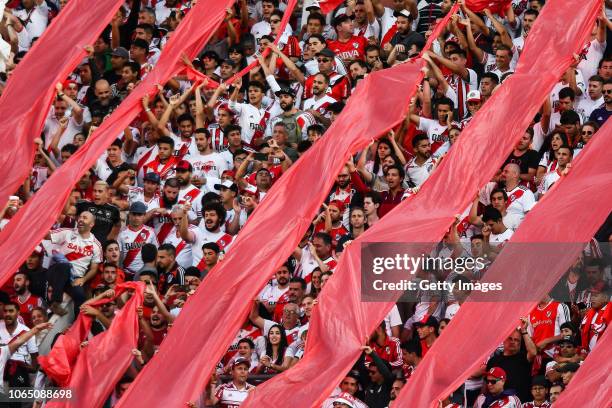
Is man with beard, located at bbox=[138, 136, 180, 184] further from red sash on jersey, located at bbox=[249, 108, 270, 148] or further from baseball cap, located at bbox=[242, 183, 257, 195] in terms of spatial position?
baseball cap, located at bbox=[242, 183, 257, 195]

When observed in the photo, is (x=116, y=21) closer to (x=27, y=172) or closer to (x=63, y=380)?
(x=27, y=172)

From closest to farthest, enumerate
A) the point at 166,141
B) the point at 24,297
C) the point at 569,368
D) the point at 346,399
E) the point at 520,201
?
the point at 569,368 → the point at 346,399 → the point at 520,201 → the point at 24,297 → the point at 166,141

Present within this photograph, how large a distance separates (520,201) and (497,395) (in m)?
2.21

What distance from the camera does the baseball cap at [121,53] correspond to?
22.1 m

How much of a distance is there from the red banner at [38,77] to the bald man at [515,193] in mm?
4872

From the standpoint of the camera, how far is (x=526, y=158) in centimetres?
1911

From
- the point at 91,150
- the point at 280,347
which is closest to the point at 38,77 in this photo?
the point at 91,150

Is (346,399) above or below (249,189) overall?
below

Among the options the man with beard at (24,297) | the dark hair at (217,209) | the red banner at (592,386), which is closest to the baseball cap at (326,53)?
the dark hair at (217,209)

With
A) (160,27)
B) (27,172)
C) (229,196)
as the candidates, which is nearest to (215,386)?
(229,196)

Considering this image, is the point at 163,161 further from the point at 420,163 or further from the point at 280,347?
the point at 280,347

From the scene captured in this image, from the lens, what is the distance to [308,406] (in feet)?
56.9

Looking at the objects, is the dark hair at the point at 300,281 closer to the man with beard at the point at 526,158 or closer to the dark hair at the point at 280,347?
the dark hair at the point at 280,347
